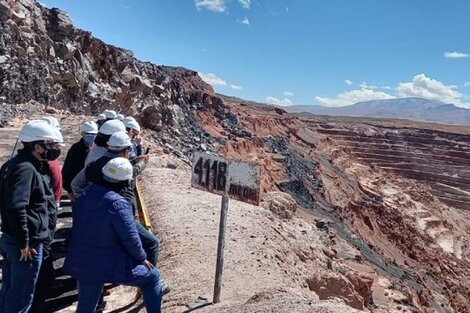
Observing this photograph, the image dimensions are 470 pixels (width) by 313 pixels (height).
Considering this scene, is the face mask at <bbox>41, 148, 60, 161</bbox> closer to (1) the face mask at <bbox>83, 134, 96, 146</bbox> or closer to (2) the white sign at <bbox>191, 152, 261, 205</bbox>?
(2) the white sign at <bbox>191, 152, 261, 205</bbox>

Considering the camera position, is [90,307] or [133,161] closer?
[90,307]

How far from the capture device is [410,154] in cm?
6444

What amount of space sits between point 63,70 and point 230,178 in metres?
22.4

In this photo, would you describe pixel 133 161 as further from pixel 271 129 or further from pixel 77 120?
pixel 271 129

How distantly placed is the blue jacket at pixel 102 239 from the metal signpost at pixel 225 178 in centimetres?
149

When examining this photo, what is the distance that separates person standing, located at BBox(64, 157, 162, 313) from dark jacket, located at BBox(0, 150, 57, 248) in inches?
13.7

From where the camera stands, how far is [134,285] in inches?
144

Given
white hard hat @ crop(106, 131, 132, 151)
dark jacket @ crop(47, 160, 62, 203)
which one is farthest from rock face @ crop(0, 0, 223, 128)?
white hard hat @ crop(106, 131, 132, 151)

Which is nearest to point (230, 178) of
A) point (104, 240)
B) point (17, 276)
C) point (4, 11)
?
point (104, 240)

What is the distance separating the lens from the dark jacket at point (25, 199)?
3.52m

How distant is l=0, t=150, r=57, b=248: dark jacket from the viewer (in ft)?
11.5

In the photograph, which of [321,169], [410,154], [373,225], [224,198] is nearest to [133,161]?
[224,198]

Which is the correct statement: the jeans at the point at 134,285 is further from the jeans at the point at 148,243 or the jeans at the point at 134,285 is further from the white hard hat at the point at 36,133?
the white hard hat at the point at 36,133

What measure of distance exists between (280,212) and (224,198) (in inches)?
336
